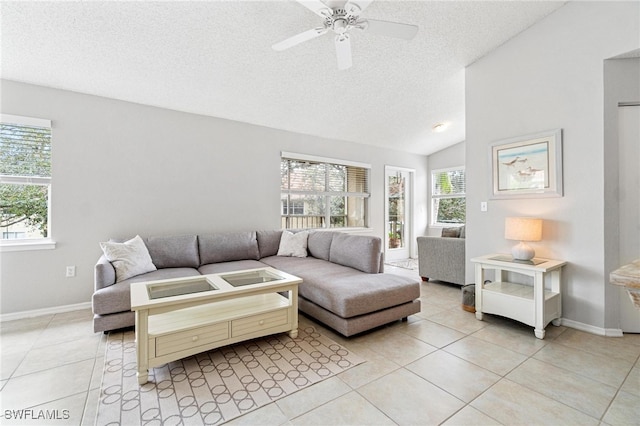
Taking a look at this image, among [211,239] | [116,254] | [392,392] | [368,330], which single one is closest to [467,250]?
[368,330]

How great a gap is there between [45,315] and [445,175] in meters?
7.02

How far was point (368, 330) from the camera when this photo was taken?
8.54ft

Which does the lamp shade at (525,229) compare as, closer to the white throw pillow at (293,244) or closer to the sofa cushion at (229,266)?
the white throw pillow at (293,244)

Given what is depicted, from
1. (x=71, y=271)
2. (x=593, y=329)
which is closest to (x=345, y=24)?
(x=593, y=329)

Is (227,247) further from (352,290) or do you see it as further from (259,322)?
(352,290)

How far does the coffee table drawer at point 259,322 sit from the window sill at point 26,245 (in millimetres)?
2436

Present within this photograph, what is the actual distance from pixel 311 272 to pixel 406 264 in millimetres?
3330

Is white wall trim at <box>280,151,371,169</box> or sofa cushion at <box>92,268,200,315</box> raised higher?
white wall trim at <box>280,151,371,169</box>

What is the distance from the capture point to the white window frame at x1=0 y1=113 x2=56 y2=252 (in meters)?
2.87

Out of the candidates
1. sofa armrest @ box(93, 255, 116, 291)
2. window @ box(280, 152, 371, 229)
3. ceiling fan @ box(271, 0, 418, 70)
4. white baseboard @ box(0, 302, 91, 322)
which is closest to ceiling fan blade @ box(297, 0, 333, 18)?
ceiling fan @ box(271, 0, 418, 70)

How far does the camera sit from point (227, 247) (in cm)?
378

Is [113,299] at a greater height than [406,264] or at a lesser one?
greater

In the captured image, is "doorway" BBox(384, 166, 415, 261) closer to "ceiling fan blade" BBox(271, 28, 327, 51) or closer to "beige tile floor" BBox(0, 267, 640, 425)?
"beige tile floor" BBox(0, 267, 640, 425)

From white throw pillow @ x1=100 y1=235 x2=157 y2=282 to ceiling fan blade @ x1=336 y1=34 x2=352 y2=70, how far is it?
2.76 metres
